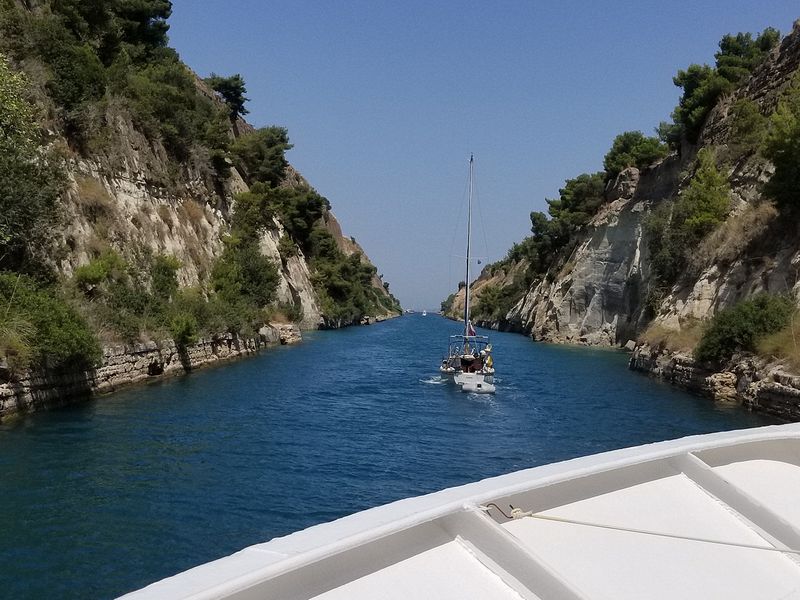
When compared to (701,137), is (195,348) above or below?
below

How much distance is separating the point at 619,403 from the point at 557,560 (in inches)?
773

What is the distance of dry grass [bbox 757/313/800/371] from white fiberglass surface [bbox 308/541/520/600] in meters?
18.2

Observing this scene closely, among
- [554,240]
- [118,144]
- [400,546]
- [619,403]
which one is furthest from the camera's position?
[554,240]

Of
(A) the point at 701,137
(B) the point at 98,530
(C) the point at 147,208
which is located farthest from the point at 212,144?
(B) the point at 98,530

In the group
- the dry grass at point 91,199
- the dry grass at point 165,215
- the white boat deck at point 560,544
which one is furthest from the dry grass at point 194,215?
the white boat deck at point 560,544

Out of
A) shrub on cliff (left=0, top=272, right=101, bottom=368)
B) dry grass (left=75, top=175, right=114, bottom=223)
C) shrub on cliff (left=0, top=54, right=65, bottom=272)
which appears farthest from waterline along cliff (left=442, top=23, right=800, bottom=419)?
dry grass (left=75, top=175, right=114, bottom=223)

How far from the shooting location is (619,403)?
21.7 m

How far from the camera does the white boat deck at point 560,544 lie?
261cm

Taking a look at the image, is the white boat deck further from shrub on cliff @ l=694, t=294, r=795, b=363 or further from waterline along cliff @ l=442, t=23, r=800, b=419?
shrub on cliff @ l=694, t=294, r=795, b=363

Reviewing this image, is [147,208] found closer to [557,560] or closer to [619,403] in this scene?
[619,403]

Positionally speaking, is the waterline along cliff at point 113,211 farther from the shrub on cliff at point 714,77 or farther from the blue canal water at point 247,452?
the shrub on cliff at point 714,77

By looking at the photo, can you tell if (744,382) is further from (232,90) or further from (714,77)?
(232,90)

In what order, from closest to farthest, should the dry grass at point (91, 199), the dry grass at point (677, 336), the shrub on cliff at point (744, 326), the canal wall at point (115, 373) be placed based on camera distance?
the canal wall at point (115, 373) < the shrub on cliff at point (744, 326) < the dry grass at point (91, 199) < the dry grass at point (677, 336)

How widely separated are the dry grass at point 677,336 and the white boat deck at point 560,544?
76.4 ft
